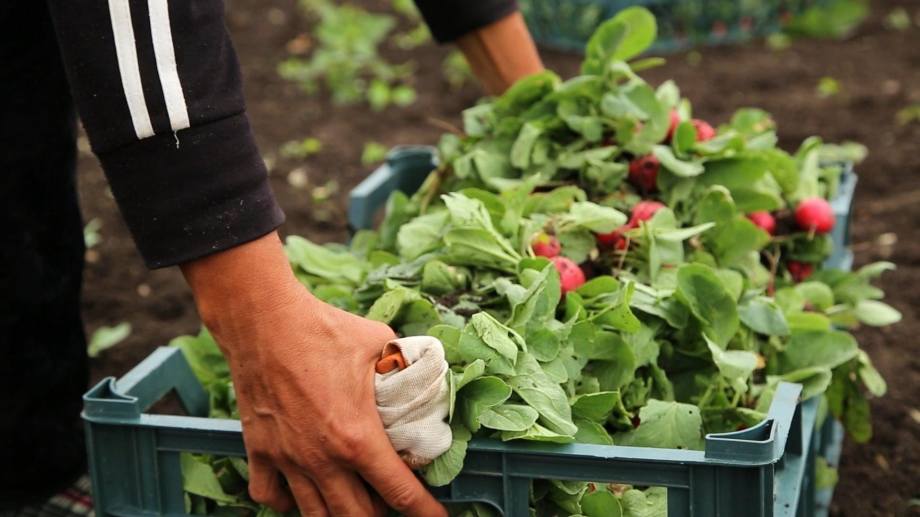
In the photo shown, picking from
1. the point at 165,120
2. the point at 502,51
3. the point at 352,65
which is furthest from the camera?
the point at 352,65

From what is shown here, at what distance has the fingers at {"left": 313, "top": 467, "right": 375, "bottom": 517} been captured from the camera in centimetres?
119

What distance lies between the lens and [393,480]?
3.95 ft

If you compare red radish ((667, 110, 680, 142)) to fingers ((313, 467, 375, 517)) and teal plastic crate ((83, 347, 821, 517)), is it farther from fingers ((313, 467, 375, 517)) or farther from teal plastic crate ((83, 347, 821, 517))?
fingers ((313, 467, 375, 517))

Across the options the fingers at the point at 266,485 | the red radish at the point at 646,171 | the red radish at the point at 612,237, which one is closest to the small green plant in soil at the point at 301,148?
the red radish at the point at 646,171

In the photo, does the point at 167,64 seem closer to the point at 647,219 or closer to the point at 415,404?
the point at 415,404

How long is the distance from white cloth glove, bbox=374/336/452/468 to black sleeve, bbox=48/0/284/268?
0.71ft

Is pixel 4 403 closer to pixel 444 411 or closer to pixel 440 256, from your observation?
pixel 440 256

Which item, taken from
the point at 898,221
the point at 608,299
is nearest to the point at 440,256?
the point at 608,299

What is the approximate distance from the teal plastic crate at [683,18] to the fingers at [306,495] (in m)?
3.45

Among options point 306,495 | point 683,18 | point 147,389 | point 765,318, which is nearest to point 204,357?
point 147,389

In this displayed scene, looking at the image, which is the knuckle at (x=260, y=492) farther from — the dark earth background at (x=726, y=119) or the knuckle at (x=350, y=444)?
the dark earth background at (x=726, y=119)

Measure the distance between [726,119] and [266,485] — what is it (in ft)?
8.86

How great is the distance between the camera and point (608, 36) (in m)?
1.89

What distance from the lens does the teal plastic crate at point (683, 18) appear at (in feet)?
14.4
